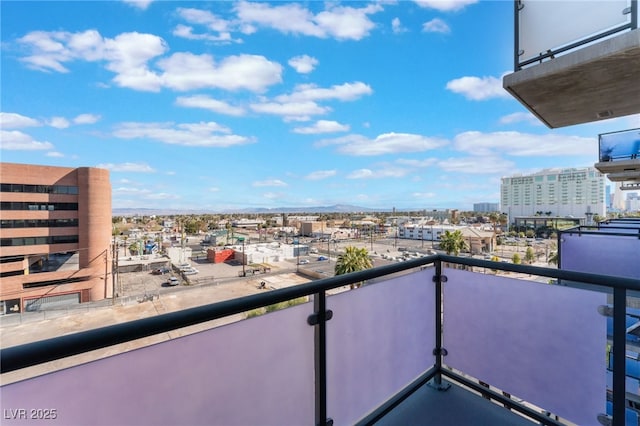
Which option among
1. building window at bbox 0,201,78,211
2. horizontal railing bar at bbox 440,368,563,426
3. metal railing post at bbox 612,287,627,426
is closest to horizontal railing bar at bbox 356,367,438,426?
horizontal railing bar at bbox 440,368,563,426

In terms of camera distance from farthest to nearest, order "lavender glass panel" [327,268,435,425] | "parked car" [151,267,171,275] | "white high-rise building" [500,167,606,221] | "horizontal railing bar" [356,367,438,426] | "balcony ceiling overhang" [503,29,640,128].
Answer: "white high-rise building" [500,167,606,221] < "parked car" [151,267,171,275] < "balcony ceiling overhang" [503,29,640,128] < "horizontal railing bar" [356,367,438,426] < "lavender glass panel" [327,268,435,425]

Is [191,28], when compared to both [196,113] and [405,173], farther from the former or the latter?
[405,173]

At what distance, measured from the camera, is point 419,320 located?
68.2 inches

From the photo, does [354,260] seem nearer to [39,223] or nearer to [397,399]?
[397,399]

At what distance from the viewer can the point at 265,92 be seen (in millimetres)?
42312

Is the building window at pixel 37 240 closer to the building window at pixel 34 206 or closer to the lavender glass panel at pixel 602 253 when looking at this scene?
the building window at pixel 34 206

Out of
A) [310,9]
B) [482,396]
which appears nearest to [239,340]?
[482,396]

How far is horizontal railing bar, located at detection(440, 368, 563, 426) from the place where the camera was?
146 centimetres

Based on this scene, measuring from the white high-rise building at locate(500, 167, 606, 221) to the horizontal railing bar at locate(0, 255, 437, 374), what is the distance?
46.5 meters

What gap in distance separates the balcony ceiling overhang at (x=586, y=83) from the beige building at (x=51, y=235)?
22.9m

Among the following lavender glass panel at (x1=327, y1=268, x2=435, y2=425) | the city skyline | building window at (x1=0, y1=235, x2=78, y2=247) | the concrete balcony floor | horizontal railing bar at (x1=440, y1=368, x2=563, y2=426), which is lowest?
building window at (x1=0, y1=235, x2=78, y2=247)

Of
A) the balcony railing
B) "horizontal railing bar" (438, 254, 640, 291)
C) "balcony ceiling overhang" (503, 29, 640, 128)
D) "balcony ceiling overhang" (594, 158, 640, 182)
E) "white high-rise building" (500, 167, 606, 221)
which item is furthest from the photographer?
"white high-rise building" (500, 167, 606, 221)

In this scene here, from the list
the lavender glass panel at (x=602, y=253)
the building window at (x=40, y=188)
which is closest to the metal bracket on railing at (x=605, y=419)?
the lavender glass panel at (x=602, y=253)

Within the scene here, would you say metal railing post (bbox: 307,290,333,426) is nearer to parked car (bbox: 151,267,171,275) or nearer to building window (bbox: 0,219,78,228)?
building window (bbox: 0,219,78,228)
